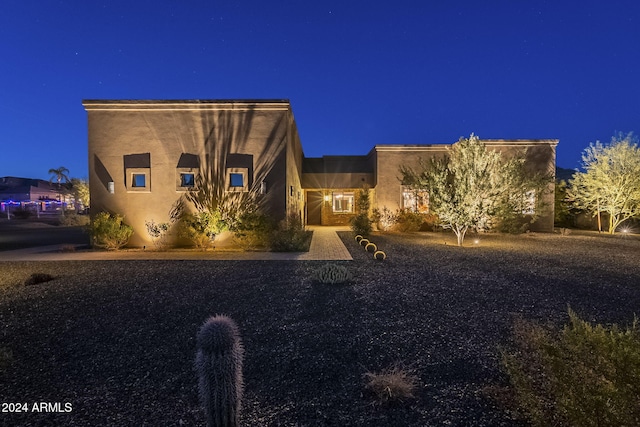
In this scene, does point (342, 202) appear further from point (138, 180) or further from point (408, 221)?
point (138, 180)

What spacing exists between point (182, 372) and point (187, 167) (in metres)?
11.7

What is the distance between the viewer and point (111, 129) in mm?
13906

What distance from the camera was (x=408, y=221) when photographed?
66.6ft

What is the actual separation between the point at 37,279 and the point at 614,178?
28262mm

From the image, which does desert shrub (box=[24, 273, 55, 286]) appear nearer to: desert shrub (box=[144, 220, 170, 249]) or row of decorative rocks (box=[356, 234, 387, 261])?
desert shrub (box=[144, 220, 170, 249])

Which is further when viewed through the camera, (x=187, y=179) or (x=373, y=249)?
(x=187, y=179)

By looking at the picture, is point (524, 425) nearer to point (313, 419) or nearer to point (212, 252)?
point (313, 419)

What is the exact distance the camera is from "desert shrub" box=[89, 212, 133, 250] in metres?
12.8

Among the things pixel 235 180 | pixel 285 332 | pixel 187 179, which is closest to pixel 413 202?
pixel 235 180

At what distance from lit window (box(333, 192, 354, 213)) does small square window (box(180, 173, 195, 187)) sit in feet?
45.5

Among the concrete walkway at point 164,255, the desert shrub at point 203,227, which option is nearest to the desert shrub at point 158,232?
the concrete walkway at point 164,255

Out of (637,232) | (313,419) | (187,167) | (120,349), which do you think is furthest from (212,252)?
(637,232)

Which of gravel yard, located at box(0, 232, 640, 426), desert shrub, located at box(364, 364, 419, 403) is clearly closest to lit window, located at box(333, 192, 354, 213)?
gravel yard, located at box(0, 232, 640, 426)

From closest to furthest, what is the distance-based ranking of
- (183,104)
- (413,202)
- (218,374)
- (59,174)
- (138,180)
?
(218,374) < (183,104) < (138,180) < (413,202) < (59,174)
